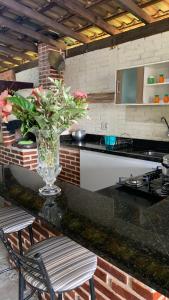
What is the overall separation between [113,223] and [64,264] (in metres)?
0.38

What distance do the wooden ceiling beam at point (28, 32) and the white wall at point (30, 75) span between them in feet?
3.66

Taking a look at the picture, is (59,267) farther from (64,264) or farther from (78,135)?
(78,135)

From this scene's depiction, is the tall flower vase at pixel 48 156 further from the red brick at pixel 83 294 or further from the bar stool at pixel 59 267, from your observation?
the red brick at pixel 83 294

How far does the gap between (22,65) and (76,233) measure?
5649mm

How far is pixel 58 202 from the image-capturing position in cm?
132

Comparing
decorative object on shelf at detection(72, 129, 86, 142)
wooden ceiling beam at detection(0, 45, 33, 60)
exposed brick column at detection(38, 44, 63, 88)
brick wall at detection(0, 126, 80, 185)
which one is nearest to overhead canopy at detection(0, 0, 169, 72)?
exposed brick column at detection(38, 44, 63, 88)

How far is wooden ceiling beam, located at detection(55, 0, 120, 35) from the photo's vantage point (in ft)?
10.3

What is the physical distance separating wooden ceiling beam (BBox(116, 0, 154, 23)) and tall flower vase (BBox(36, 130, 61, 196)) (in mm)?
2301

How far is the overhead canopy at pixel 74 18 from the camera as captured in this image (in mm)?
3090

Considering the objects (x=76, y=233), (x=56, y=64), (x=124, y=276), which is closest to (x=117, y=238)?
(x=76, y=233)

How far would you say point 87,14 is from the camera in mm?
3307

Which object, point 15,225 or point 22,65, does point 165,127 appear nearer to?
point 15,225

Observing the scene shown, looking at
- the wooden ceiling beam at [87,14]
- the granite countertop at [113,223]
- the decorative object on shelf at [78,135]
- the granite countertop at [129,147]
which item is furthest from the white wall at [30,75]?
the granite countertop at [113,223]

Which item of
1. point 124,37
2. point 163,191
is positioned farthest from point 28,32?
point 163,191
